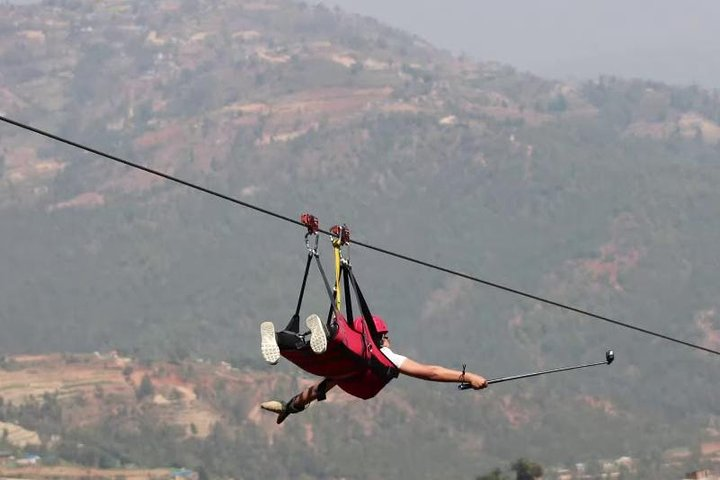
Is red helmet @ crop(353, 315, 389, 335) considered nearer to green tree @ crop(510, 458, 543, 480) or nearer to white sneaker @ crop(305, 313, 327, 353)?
white sneaker @ crop(305, 313, 327, 353)

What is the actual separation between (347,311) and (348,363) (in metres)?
0.80

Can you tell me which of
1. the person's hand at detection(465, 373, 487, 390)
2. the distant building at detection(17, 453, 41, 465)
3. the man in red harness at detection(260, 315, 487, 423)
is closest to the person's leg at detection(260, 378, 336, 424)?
the man in red harness at detection(260, 315, 487, 423)

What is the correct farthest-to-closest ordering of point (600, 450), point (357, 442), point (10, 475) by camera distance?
point (357, 442) → point (600, 450) → point (10, 475)

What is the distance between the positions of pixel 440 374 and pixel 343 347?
56.2 inches

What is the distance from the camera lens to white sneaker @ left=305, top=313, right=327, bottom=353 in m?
21.2

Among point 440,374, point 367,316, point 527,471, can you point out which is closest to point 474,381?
point 440,374

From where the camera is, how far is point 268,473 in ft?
604

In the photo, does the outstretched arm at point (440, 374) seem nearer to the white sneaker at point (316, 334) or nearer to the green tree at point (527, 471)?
the white sneaker at point (316, 334)

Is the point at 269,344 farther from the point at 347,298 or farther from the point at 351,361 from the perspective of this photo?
the point at 347,298

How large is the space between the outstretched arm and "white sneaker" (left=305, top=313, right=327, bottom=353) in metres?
1.72

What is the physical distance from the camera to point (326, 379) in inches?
923

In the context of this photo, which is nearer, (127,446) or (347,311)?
(347,311)

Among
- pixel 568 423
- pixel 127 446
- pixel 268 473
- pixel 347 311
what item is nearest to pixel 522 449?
pixel 568 423

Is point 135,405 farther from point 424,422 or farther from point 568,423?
point 568,423
